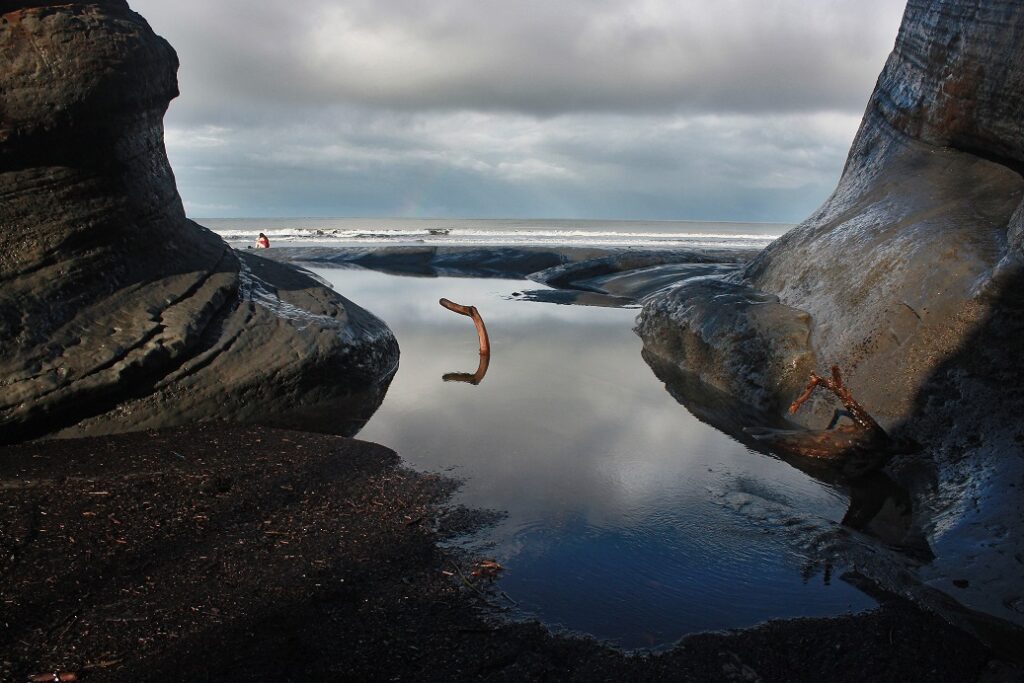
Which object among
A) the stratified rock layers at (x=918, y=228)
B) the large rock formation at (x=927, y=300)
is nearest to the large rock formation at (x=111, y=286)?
the large rock formation at (x=927, y=300)

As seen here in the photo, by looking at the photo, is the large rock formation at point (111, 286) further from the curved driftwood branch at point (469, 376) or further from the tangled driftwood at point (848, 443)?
the tangled driftwood at point (848, 443)

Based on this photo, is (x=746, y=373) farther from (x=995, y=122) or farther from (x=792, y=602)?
(x=792, y=602)

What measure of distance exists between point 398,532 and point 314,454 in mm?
1227

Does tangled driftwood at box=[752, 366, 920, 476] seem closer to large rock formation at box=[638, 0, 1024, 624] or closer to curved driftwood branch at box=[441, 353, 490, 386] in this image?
large rock formation at box=[638, 0, 1024, 624]

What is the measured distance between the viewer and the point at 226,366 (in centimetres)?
549

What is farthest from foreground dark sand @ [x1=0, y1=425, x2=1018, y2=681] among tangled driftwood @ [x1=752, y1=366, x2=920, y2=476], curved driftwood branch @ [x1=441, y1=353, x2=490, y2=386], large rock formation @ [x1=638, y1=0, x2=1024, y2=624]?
curved driftwood branch @ [x1=441, y1=353, x2=490, y2=386]

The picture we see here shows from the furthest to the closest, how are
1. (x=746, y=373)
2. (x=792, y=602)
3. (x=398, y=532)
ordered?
(x=746, y=373)
(x=398, y=532)
(x=792, y=602)

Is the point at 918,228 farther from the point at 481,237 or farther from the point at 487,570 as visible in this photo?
the point at 481,237

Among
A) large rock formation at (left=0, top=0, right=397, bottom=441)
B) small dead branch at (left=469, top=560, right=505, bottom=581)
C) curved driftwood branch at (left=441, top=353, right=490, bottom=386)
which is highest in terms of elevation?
large rock formation at (left=0, top=0, right=397, bottom=441)

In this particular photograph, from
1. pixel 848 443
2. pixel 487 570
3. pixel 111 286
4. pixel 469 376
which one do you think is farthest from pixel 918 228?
pixel 111 286

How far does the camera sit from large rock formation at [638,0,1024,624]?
3900 millimetres

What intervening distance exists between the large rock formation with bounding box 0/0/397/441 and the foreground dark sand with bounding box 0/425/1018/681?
1.13 metres

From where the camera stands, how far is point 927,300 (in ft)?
17.2

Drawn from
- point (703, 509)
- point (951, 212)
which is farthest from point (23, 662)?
point (951, 212)
